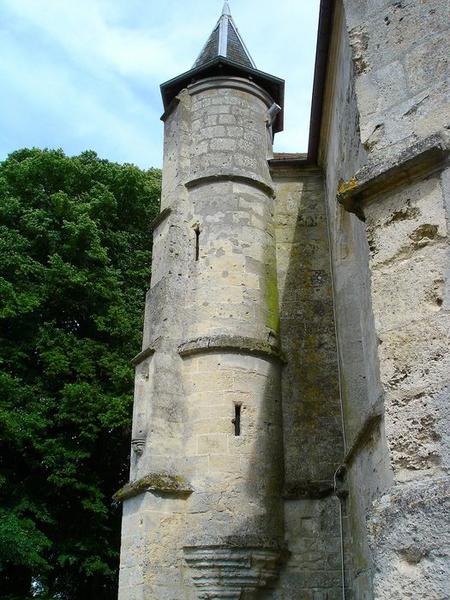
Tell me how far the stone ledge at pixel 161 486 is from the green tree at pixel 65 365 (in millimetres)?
4453

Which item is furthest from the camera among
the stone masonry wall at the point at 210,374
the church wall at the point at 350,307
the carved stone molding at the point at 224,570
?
the stone masonry wall at the point at 210,374

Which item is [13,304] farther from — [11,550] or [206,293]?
[206,293]

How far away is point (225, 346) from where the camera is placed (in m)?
7.53

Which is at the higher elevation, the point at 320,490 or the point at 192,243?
the point at 192,243

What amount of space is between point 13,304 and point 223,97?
6084mm

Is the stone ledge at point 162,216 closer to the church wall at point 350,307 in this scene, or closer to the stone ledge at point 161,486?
the church wall at point 350,307

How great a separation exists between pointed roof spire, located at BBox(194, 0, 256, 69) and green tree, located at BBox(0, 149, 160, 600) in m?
4.82

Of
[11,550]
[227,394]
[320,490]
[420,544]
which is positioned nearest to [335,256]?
[227,394]

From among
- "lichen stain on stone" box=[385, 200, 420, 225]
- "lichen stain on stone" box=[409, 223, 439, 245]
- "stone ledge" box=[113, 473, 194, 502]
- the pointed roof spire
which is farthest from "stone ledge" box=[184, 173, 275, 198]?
"lichen stain on stone" box=[409, 223, 439, 245]

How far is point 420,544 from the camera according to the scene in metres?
1.85

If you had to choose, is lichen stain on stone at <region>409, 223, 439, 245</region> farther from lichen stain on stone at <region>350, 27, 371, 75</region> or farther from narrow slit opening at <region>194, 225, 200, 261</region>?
narrow slit opening at <region>194, 225, 200, 261</region>

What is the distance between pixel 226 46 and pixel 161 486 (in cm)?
741

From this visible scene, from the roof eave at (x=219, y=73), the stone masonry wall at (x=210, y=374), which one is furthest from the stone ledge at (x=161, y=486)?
the roof eave at (x=219, y=73)

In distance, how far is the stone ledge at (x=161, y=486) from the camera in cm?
671
